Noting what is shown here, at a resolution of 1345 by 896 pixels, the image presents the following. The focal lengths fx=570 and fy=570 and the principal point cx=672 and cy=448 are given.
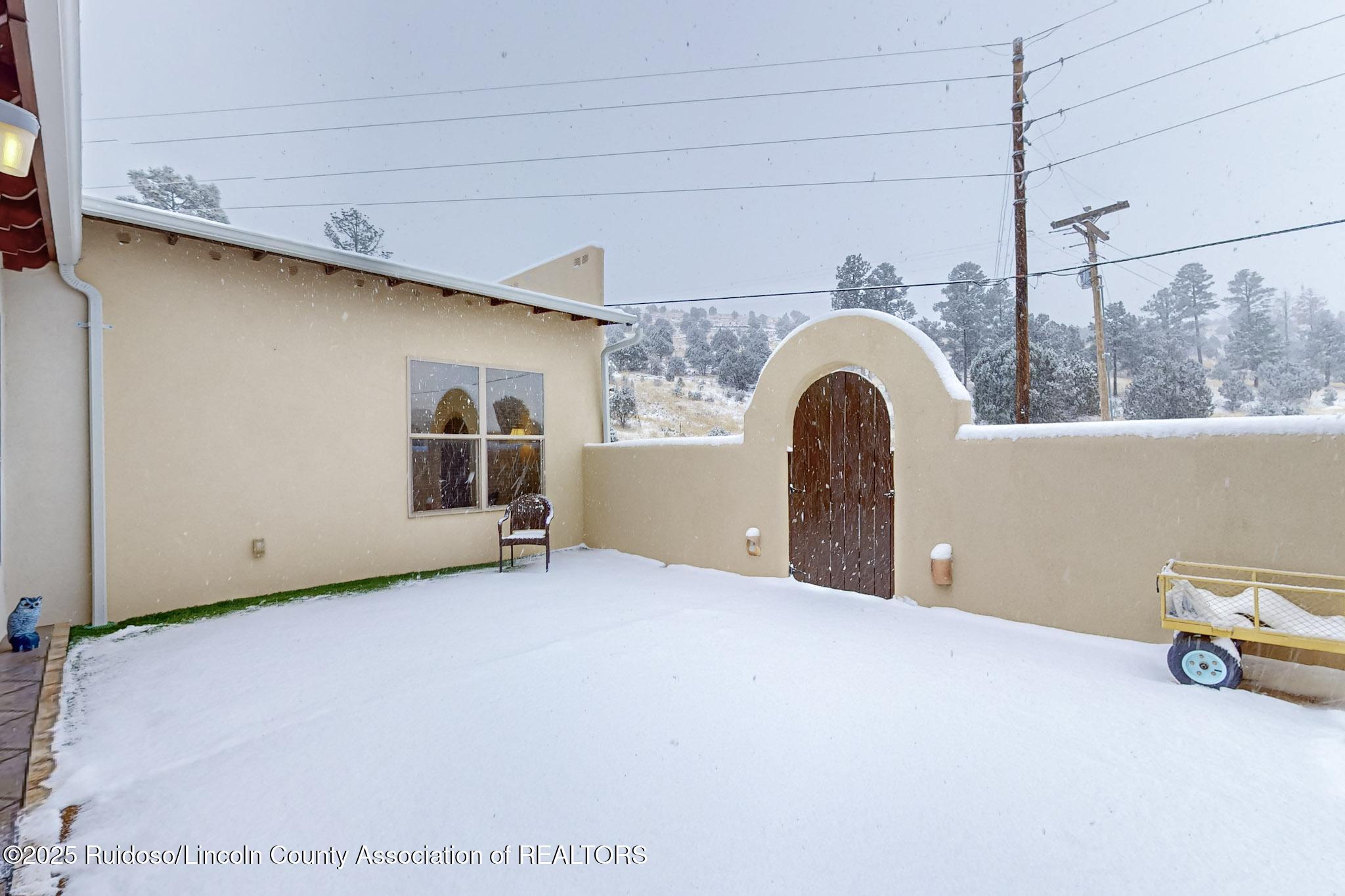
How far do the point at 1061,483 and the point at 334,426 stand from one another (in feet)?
20.7

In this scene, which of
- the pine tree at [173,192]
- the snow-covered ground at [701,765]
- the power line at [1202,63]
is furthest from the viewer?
the pine tree at [173,192]

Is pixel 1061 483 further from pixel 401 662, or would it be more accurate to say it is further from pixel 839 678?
pixel 401 662

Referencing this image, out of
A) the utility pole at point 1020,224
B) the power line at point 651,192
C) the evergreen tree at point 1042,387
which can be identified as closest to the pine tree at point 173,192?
the power line at point 651,192

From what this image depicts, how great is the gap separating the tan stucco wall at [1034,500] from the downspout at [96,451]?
509 cm

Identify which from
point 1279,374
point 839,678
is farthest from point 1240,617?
point 1279,374

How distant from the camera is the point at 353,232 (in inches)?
947

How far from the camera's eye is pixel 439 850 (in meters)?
1.88

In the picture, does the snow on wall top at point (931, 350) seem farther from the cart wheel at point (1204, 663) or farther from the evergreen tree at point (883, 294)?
the evergreen tree at point (883, 294)

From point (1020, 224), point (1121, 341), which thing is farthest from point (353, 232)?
Answer: point (1121, 341)

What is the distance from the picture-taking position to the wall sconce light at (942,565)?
4.52 metres

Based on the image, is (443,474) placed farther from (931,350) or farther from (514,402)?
(931,350)

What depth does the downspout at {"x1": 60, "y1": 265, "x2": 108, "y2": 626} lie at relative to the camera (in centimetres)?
435

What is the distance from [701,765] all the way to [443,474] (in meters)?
5.05

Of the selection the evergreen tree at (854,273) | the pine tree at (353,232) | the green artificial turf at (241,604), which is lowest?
the green artificial turf at (241,604)
